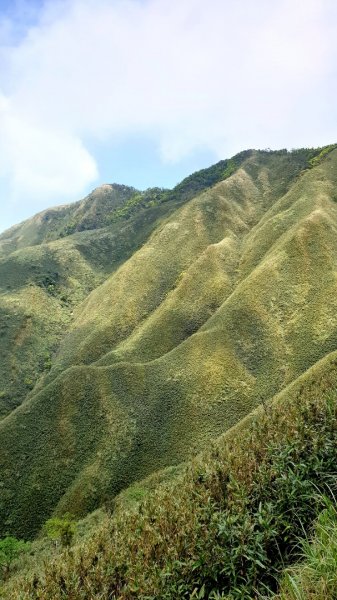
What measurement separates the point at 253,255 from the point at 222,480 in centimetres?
12634

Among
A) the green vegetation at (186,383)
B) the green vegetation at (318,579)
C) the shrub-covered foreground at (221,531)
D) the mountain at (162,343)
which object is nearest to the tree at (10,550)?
the green vegetation at (186,383)

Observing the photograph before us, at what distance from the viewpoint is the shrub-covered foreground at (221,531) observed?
49.2 feet

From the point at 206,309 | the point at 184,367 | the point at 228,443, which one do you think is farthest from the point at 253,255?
the point at 228,443

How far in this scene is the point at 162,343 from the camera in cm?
11938

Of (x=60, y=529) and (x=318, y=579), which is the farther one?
(x=60, y=529)

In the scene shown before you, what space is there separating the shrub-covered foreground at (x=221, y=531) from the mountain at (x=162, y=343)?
62.0m

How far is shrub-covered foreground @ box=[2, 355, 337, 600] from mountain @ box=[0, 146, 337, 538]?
62014 mm

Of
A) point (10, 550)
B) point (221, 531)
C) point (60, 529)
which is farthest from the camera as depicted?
point (60, 529)

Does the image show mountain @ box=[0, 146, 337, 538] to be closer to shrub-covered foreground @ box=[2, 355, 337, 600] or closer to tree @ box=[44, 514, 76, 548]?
tree @ box=[44, 514, 76, 548]

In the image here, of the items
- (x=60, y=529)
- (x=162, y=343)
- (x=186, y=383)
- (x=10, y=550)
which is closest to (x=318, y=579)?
(x=60, y=529)

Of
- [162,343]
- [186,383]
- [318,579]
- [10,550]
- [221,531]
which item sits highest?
[318,579]

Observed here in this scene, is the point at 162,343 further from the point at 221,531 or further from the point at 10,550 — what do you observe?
the point at 221,531

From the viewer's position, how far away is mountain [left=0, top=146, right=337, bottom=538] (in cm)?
8475

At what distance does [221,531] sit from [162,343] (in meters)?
104
